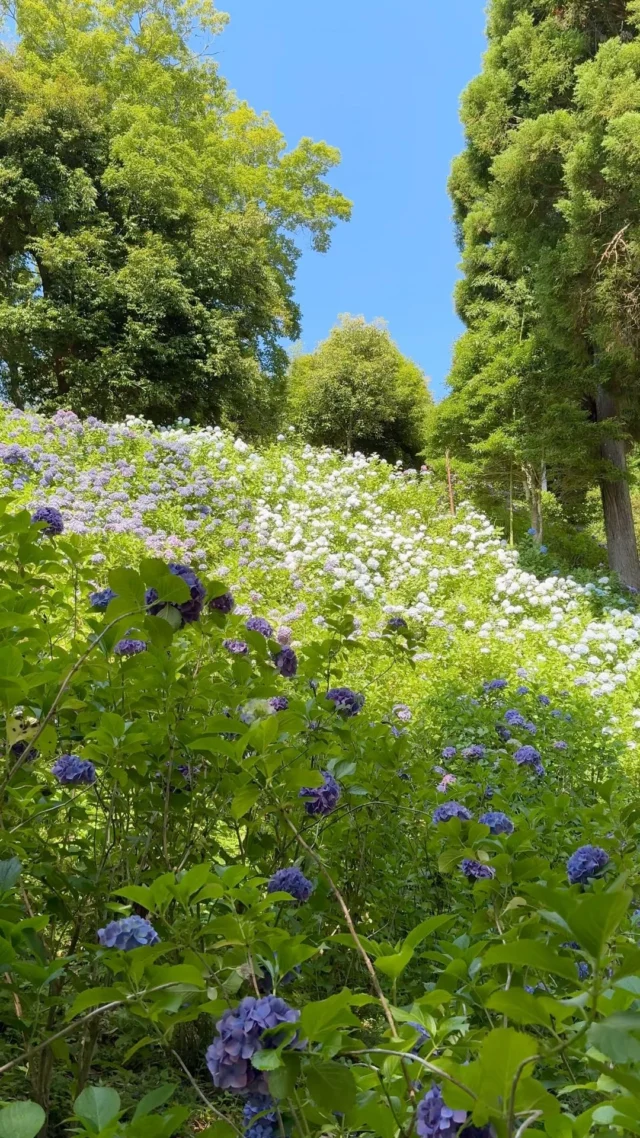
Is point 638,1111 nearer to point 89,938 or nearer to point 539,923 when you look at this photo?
point 539,923

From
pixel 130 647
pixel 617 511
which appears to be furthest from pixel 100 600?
pixel 617 511

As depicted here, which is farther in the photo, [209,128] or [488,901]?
[209,128]

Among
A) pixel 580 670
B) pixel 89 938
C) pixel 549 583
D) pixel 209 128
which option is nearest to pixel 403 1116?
pixel 89 938

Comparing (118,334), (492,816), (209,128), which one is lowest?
(492,816)

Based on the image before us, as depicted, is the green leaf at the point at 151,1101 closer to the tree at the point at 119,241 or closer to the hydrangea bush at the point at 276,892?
the hydrangea bush at the point at 276,892

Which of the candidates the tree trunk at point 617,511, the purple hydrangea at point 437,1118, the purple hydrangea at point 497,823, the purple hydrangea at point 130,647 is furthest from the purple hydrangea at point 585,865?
the tree trunk at point 617,511

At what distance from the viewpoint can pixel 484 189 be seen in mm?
9891

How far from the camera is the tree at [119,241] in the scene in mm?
11617

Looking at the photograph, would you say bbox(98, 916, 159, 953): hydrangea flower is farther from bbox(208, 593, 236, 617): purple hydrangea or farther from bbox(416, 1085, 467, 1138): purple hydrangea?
Result: bbox(208, 593, 236, 617): purple hydrangea

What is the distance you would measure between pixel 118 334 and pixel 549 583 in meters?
9.03

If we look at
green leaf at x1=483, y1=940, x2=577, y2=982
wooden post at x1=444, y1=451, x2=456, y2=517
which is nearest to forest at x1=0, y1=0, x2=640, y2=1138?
green leaf at x1=483, y1=940, x2=577, y2=982

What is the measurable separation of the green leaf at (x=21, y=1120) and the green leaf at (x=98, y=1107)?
0.07m

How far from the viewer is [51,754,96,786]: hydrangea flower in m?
1.10

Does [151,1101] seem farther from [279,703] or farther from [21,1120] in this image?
[279,703]
